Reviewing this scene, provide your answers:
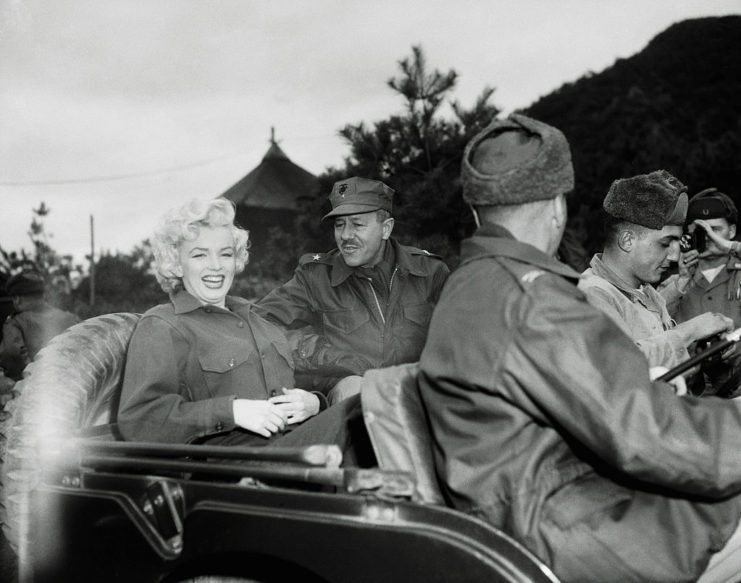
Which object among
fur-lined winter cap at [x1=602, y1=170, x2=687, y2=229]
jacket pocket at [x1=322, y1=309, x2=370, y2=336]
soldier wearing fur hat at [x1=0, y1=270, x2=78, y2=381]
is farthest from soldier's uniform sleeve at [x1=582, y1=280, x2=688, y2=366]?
soldier wearing fur hat at [x1=0, y1=270, x2=78, y2=381]

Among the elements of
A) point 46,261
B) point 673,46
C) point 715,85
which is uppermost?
point 673,46

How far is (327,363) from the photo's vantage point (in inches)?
169

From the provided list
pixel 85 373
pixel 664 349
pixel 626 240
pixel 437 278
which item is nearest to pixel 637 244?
pixel 626 240

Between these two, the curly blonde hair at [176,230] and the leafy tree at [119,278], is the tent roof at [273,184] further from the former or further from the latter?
the curly blonde hair at [176,230]

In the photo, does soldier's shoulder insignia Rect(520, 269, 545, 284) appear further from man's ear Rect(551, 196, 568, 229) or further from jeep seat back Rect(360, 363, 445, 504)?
jeep seat back Rect(360, 363, 445, 504)

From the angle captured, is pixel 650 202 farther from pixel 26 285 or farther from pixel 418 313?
pixel 26 285

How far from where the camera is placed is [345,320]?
464 cm

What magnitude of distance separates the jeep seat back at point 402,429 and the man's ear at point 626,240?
6.06 feet

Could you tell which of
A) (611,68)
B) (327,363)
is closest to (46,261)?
(327,363)

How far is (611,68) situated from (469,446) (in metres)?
44.0

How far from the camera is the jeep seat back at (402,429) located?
210cm

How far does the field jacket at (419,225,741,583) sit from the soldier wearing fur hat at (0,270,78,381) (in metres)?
6.54

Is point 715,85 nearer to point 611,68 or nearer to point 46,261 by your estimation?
point 611,68

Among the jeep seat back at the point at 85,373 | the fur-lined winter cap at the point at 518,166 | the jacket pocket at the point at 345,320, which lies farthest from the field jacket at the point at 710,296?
the jeep seat back at the point at 85,373
